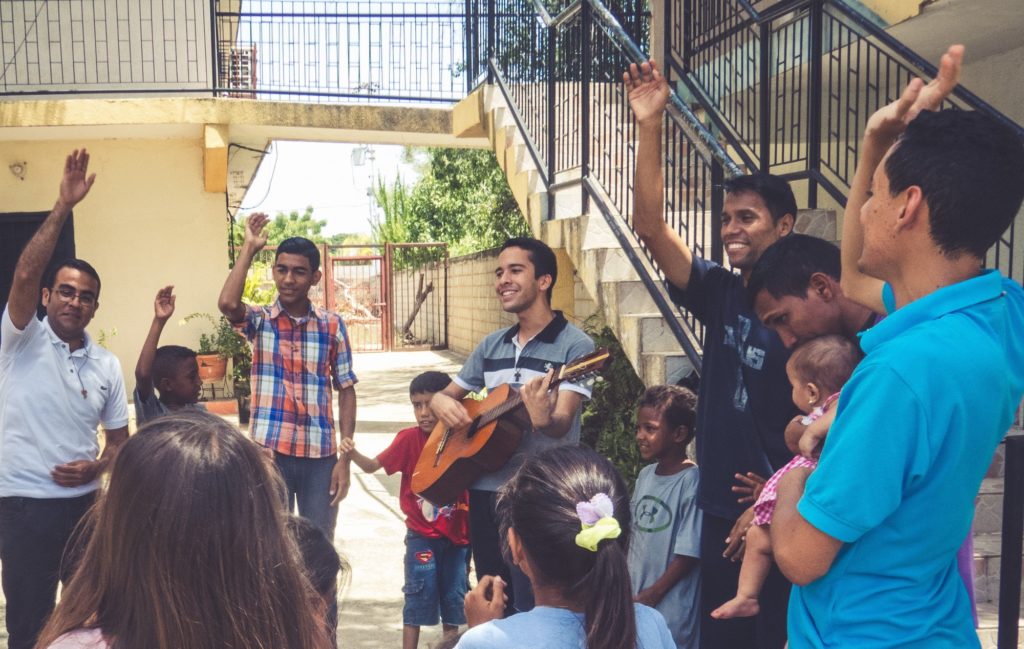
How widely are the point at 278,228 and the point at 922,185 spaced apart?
160ft

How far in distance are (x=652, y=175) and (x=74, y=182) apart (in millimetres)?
2084

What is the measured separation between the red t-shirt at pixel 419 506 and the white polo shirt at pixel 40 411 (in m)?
1.30

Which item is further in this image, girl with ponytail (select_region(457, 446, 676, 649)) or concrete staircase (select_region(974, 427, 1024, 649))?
concrete staircase (select_region(974, 427, 1024, 649))

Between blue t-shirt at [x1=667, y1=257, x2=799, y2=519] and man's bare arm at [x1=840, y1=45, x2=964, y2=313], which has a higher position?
man's bare arm at [x1=840, y1=45, x2=964, y2=313]

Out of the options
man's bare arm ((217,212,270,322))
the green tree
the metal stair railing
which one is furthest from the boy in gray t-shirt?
the green tree

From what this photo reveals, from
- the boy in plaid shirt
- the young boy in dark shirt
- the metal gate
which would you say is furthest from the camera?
the metal gate

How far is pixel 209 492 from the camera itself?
4.79 ft

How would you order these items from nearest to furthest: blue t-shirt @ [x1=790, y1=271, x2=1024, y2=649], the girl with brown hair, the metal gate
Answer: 1. the girl with brown hair
2. blue t-shirt @ [x1=790, y1=271, x2=1024, y2=649]
3. the metal gate

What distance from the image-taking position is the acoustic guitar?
141 inches

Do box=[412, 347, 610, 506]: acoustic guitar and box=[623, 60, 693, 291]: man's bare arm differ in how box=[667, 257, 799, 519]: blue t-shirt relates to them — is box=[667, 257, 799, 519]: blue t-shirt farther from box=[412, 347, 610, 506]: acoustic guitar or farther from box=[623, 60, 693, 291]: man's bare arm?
box=[412, 347, 610, 506]: acoustic guitar

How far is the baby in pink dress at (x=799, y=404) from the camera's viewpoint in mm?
2473

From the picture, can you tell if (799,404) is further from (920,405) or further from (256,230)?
(256,230)

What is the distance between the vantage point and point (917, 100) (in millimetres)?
2041

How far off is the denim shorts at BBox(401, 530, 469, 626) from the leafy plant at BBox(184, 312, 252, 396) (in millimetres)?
6896
